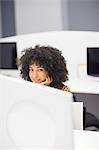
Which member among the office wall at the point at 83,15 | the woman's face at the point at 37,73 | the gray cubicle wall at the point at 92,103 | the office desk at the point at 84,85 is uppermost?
→ the office wall at the point at 83,15

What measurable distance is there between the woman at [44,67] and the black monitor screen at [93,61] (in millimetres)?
1420

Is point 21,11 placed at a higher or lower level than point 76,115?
higher

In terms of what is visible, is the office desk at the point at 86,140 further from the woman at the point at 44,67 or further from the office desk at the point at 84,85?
the office desk at the point at 84,85

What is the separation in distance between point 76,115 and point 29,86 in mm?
263

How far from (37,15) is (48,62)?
2660 millimetres

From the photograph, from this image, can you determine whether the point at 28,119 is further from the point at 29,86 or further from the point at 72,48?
the point at 72,48

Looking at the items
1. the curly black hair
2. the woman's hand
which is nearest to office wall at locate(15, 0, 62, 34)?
the curly black hair

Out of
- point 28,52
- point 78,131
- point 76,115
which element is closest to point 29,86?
point 76,115

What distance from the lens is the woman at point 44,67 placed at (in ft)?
4.33

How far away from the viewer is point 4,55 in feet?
11.5

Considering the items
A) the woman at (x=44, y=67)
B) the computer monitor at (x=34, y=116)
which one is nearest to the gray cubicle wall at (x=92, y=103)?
the woman at (x=44, y=67)

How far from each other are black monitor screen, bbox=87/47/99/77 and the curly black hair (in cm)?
143

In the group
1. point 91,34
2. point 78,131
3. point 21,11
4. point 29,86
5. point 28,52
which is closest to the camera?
point 29,86

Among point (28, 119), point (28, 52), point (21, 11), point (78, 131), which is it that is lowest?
point (78, 131)
